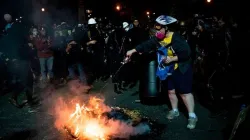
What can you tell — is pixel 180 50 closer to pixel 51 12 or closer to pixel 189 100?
pixel 189 100

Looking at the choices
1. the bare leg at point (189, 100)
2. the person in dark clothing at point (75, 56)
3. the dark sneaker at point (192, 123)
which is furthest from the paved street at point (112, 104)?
the person in dark clothing at point (75, 56)

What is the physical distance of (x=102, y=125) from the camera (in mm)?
5332

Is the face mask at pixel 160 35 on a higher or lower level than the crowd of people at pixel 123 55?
higher

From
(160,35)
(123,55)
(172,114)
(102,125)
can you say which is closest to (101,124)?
(102,125)

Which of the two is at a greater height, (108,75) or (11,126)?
(11,126)

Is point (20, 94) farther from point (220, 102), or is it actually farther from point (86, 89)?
point (220, 102)

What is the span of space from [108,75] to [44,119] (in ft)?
15.6

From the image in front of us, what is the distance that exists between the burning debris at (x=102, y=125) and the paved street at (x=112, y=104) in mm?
272

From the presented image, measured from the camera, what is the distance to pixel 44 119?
6.16 meters

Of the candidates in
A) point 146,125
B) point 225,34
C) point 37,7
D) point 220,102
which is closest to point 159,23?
point 146,125

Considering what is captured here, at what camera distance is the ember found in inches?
197

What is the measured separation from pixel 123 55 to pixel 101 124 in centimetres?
454

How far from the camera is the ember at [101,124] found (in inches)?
197

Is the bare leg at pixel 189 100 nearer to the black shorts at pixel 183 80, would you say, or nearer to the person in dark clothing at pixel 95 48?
the black shorts at pixel 183 80
